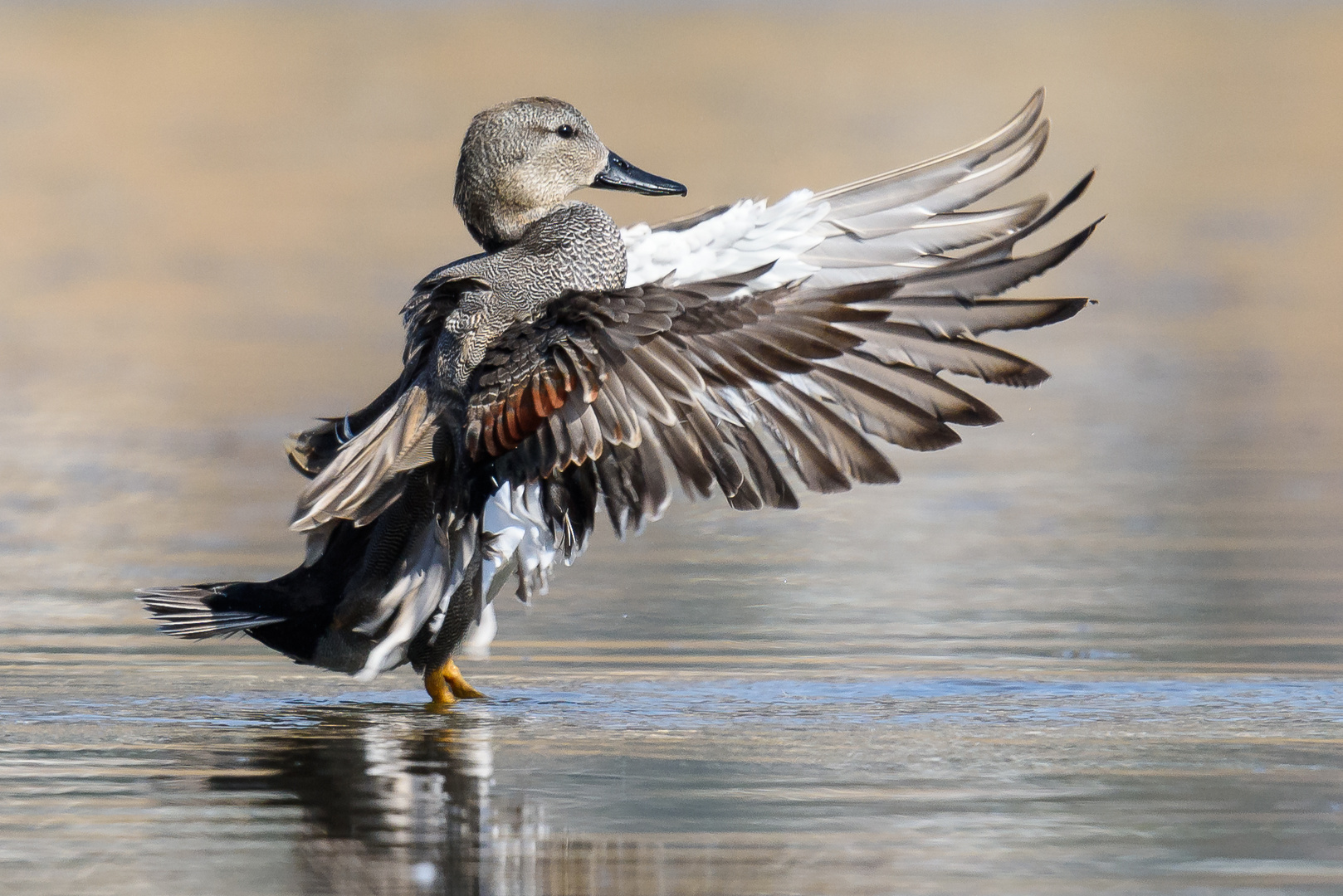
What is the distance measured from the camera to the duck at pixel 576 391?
6039 millimetres

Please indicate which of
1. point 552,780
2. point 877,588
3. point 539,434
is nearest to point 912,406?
point 539,434

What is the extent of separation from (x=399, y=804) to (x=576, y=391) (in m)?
1.12

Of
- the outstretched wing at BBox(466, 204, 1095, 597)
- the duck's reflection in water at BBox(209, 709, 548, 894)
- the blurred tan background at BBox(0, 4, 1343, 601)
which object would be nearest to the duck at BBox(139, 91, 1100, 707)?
the outstretched wing at BBox(466, 204, 1095, 597)

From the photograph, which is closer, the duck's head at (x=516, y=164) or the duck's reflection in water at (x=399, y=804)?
the duck's reflection in water at (x=399, y=804)

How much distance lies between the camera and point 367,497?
6.39 meters

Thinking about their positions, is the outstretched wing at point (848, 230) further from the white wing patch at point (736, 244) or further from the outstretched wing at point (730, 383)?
the outstretched wing at point (730, 383)

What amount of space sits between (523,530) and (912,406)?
1.28m

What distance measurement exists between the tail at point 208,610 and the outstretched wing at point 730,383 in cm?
83

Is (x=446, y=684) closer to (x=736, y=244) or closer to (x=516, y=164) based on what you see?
(x=516, y=164)

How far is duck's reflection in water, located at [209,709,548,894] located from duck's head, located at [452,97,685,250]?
1.63 m

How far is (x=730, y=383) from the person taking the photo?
6.03 meters

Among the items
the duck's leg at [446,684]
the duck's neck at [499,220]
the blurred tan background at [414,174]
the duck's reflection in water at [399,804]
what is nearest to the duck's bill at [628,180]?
the duck's neck at [499,220]

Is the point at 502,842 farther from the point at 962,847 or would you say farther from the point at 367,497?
the point at 367,497

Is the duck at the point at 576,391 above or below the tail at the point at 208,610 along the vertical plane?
above
